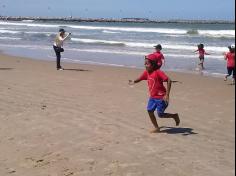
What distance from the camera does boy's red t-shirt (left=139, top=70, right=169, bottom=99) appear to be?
6094 millimetres

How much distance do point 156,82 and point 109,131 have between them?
0.95m

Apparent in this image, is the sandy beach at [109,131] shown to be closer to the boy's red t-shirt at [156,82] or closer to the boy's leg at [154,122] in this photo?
the boy's leg at [154,122]

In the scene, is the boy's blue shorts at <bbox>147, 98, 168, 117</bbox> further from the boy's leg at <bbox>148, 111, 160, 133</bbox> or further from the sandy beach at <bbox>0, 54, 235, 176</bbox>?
the sandy beach at <bbox>0, 54, 235, 176</bbox>

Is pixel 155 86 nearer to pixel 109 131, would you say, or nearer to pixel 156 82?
pixel 156 82

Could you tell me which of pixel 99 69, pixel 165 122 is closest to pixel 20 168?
pixel 165 122

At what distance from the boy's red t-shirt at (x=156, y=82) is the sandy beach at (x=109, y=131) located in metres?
0.54

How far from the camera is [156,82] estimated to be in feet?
20.1

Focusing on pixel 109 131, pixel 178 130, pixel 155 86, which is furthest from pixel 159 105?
pixel 109 131

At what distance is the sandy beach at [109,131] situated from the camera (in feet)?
16.3

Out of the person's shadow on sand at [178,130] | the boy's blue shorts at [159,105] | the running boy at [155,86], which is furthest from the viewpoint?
the person's shadow on sand at [178,130]

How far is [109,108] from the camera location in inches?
321

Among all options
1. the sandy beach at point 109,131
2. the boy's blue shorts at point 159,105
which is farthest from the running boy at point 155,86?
the sandy beach at point 109,131

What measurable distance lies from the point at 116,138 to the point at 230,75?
267 inches

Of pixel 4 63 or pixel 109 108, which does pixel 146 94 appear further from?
pixel 4 63
